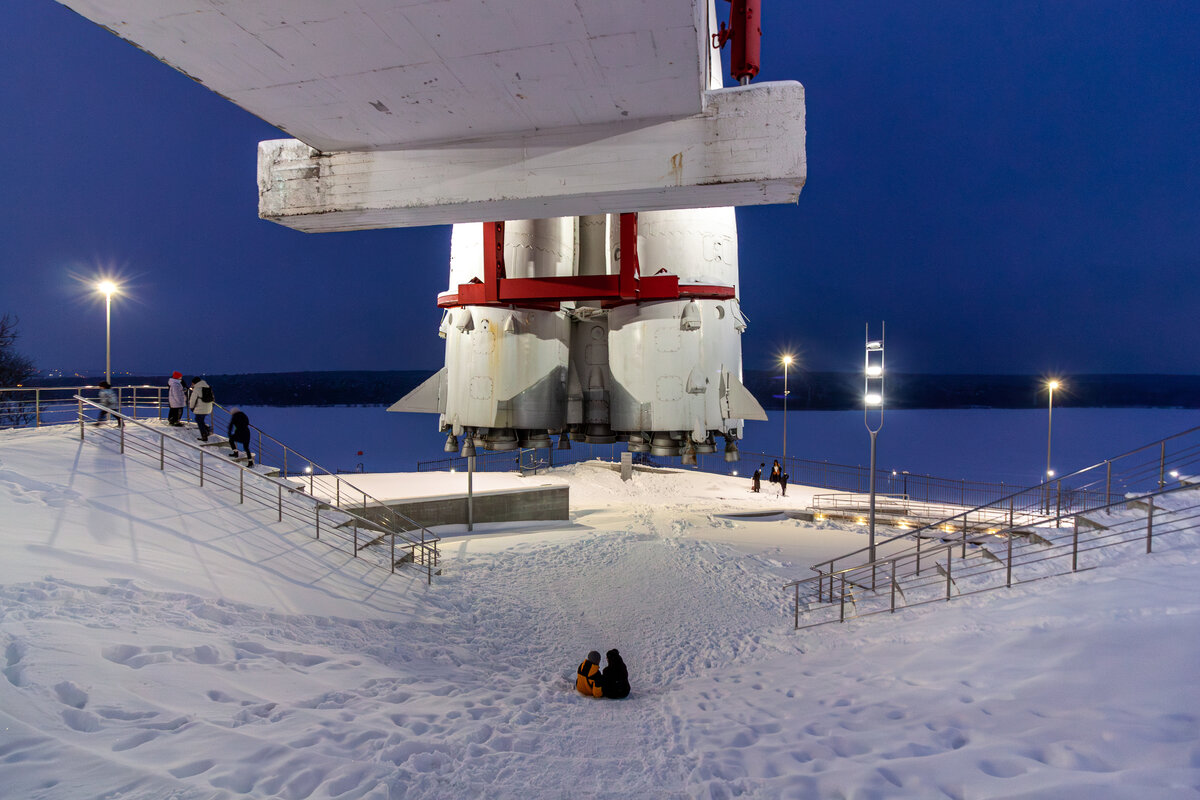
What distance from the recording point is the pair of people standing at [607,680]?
21.9ft

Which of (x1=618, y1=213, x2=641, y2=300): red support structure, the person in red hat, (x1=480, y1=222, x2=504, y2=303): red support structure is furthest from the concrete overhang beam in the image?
the person in red hat

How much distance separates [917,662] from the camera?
21.9 feet

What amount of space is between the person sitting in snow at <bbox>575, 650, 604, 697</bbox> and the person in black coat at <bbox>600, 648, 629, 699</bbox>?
0.06 meters

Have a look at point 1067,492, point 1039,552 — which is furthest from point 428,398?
point 1067,492

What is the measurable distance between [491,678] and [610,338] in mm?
5887

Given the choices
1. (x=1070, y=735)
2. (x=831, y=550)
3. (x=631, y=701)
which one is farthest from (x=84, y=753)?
(x=831, y=550)

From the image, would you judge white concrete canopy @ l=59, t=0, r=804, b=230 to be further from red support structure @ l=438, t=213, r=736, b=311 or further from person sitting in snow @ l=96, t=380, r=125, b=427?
person sitting in snow @ l=96, t=380, r=125, b=427

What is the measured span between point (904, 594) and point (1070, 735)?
6.34 metres

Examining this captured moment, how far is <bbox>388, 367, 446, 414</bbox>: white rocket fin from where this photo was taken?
1143 centimetres

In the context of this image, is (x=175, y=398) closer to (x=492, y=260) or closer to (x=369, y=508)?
(x=369, y=508)

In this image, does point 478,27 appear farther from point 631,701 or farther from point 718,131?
point 631,701

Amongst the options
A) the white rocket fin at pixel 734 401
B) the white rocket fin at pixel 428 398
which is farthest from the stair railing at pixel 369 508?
the white rocket fin at pixel 734 401

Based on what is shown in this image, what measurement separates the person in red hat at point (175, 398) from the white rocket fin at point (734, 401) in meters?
12.9

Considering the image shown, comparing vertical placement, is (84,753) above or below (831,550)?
above
